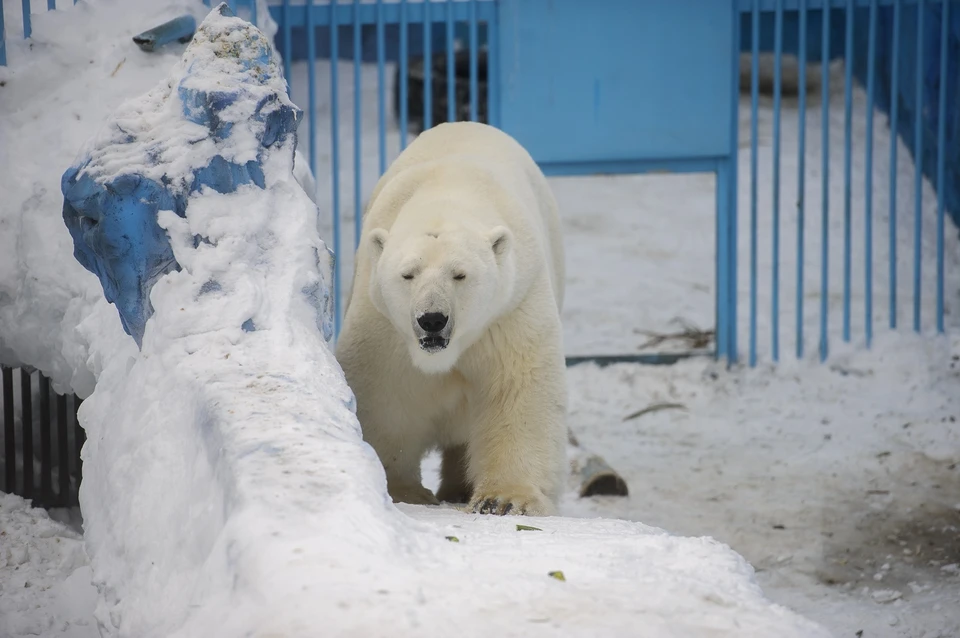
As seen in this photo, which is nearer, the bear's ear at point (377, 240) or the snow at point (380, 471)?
the snow at point (380, 471)

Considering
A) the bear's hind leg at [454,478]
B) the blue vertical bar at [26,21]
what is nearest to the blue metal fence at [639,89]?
the blue vertical bar at [26,21]

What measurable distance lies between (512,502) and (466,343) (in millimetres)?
551

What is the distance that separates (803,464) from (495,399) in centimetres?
226

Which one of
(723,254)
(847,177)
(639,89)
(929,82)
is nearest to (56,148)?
(639,89)

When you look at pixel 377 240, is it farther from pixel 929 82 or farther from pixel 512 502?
pixel 929 82

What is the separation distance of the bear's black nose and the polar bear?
5.1 inches

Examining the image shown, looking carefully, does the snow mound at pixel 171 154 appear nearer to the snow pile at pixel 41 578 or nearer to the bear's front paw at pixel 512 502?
the bear's front paw at pixel 512 502

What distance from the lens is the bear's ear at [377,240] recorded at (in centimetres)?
388

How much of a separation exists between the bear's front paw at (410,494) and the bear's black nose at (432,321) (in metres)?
0.85

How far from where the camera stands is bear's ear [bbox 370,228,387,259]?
3.88m

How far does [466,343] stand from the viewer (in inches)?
155

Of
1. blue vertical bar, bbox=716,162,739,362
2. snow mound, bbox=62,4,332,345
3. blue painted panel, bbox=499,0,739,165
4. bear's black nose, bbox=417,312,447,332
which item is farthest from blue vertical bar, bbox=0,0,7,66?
blue vertical bar, bbox=716,162,739,362

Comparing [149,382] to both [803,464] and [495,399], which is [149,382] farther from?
[803,464]

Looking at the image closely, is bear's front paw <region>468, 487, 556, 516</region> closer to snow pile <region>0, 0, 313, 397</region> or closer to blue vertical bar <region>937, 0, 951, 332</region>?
snow pile <region>0, 0, 313, 397</region>
